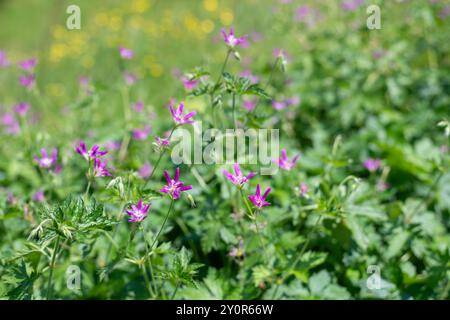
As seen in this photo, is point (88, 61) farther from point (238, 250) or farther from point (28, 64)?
point (238, 250)

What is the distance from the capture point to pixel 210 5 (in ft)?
24.7

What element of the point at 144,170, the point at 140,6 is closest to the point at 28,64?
the point at 144,170

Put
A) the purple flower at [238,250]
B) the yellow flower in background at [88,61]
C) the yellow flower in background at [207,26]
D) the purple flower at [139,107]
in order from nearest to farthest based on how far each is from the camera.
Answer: the purple flower at [238,250] → the purple flower at [139,107] → the yellow flower in background at [88,61] → the yellow flower in background at [207,26]

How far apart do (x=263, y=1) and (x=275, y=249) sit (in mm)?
5920

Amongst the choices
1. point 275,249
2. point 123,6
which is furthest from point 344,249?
point 123,6

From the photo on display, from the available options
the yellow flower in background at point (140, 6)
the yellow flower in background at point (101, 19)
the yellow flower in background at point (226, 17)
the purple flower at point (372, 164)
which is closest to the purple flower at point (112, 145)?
the purple flower at point (372, 164)

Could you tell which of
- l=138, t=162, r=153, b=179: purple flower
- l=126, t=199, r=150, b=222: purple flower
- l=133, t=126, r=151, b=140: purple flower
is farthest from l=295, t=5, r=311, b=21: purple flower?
l=126, t=199, r=150, b=222: purple flower

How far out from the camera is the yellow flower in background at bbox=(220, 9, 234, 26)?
704 cm

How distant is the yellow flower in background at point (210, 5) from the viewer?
745 centimetres

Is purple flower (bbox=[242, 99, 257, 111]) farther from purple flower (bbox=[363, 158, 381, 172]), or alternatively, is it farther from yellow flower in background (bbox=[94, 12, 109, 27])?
yellow flower in background (bbox=[94, 12, 109, 27])

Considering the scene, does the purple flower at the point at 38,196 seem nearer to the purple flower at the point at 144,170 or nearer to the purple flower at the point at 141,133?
the purple flower at the point at 144,170

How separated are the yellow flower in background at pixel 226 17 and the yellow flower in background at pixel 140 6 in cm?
138

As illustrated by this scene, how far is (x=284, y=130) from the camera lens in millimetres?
3738
